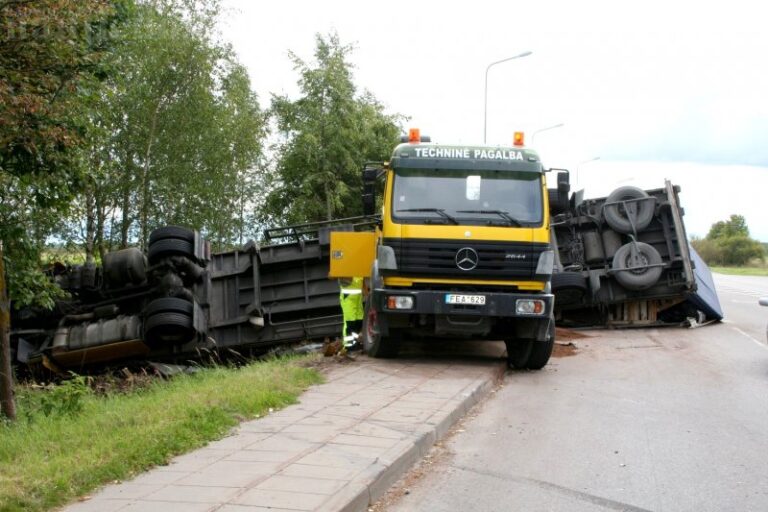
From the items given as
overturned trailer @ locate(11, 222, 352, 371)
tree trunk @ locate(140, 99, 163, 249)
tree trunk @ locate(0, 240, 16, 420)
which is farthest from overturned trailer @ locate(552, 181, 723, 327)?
tree trunk @ locate(0, 240, 16, 420)

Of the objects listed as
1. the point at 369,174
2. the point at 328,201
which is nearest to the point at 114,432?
the point at 369,174

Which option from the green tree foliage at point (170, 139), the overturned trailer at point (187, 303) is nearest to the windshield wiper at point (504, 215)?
the overturned trailer at point (187, 303)

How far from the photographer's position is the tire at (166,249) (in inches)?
510

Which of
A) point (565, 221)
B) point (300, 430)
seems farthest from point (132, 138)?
point (300, 430)

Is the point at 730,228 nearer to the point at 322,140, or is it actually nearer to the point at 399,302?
the point at 322,140

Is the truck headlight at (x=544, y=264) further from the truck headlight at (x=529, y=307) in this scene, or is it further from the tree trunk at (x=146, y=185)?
the tree trunk at (x=146, y=185)

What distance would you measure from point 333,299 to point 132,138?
1001 cm

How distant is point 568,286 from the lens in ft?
53.0

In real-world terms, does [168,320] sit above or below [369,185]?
below

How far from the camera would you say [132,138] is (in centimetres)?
2150

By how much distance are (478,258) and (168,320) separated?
4.86m

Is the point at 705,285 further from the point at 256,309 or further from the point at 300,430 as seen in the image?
the point at 300,430

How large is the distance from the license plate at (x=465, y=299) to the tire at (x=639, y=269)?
6.76 m

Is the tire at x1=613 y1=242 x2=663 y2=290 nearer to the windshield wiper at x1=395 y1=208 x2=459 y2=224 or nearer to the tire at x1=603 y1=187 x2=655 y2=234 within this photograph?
the tire at x1=603 y1=187 x2=655 y2=234
